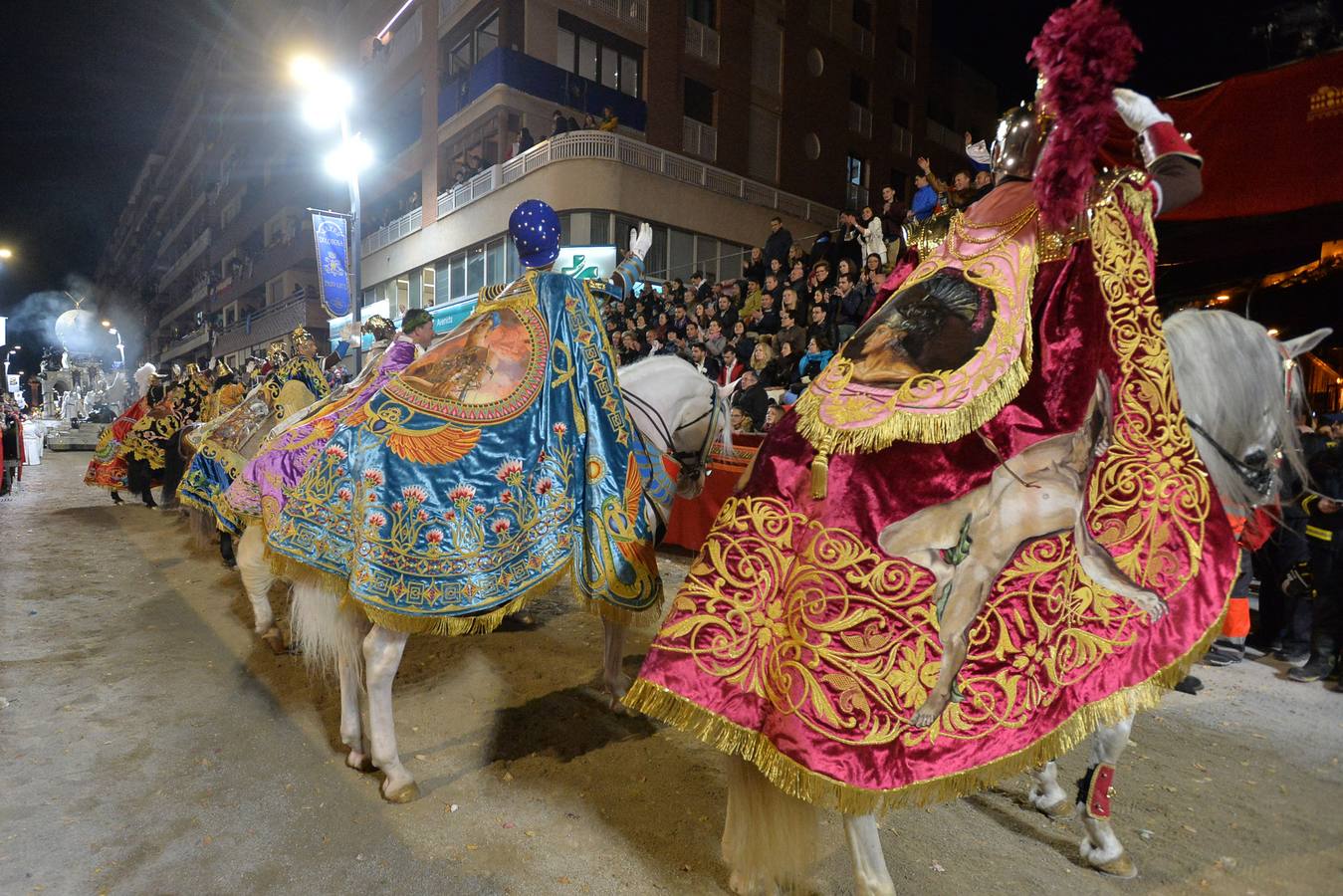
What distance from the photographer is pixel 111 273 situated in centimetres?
9469

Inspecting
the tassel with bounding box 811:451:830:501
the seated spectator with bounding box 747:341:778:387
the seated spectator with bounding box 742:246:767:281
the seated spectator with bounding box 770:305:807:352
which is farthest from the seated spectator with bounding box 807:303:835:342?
the tassel with bounding box 811:451:830:501

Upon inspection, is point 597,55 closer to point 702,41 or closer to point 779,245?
point 702,41

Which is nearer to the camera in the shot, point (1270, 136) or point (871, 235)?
point (1270, 136)

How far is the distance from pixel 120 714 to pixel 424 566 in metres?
2.55

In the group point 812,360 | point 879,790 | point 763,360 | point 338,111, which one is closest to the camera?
point 879,790

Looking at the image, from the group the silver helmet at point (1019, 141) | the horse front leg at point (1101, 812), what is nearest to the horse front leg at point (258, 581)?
the horse front leg at point (1101, 812)

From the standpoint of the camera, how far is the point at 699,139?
70.2ft

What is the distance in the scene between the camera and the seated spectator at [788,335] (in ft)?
31.8

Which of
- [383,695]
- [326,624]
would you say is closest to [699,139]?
[326,624]

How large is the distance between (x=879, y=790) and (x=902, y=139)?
99.1ft

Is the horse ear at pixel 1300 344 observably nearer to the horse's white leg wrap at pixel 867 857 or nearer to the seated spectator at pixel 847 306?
the horse's white leg wrap at pixel 867 857

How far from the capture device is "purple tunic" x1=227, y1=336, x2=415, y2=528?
344 cm

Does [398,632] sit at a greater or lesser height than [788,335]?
lesser

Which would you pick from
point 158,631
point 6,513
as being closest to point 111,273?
point 6,513
